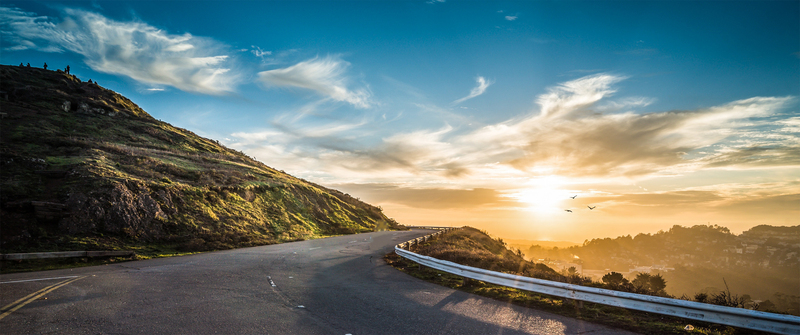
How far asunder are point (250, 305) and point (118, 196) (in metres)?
20.7

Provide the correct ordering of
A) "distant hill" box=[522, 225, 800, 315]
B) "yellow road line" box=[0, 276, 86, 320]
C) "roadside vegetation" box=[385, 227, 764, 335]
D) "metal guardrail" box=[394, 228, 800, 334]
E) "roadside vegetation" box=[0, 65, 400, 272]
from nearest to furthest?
"metal guardrail" box=[394, 228, 800, 334]
"roadside vegetation" box=[385, 227, 764, 335]
"yellow road line" box=[0, 276, 86, 320]
"roadside vegetation" box=[0, 65, 400, 272]
"distant hill" box=[522, 225, 800, 315]

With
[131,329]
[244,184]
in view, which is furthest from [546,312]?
[244,184]

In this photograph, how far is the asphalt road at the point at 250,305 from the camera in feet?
21.8

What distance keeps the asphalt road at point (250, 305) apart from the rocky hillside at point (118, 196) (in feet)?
26.9

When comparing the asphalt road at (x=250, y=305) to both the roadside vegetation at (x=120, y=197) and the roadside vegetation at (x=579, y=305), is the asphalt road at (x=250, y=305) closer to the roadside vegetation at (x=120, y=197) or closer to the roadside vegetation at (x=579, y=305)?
the roadside vegetation at (x=579, y=305)

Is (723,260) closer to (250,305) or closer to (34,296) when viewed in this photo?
(250,305)

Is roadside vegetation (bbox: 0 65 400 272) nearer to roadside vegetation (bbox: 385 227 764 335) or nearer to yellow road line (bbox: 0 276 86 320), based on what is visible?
yellow road line (bbox: 0 276 86 320)

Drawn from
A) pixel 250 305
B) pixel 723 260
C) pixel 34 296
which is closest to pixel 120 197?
pixel 34 296

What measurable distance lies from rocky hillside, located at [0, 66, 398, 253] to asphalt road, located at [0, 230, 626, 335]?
8193 mm

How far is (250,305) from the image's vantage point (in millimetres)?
8359

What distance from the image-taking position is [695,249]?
59281mm

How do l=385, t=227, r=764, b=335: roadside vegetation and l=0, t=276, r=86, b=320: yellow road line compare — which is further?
l=0, t=276, r=86, b=320: yellow road line

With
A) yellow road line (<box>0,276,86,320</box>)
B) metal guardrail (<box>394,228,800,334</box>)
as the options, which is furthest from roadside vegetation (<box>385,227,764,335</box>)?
yellow road line (<box>0,276,86,320</box>)

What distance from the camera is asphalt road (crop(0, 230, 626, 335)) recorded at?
6.64 m
